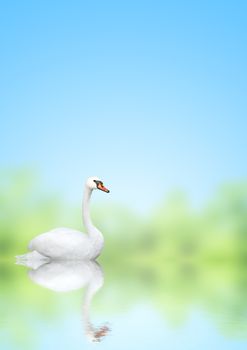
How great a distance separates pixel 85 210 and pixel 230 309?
921 cm

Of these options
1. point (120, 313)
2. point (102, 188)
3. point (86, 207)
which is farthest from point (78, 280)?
point (86, 207)

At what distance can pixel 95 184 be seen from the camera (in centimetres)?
1616

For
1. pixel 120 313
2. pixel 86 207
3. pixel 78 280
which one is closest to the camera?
pixel 120 313

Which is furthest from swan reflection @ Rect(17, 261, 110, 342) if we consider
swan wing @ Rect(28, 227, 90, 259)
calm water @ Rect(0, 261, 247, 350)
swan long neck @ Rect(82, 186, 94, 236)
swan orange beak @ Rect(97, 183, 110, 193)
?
swan orange beak @ Rect(97, 183, 110, 193)

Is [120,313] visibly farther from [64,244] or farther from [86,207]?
[86,207]

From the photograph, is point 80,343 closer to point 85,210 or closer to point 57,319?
point 57,319

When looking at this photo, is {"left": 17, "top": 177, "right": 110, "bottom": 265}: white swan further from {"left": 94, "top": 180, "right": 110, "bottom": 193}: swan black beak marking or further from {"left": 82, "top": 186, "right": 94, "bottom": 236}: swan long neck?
{"left": 94, "top": 180, "right": 110, "bottom": 193}: swan black beak marking

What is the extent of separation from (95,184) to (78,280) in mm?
5962

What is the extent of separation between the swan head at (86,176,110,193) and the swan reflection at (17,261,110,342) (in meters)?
1.96

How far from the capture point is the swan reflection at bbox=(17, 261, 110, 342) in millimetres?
5654

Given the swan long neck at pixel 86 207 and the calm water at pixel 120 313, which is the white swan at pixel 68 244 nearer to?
the swan long neck at pixel 86 207

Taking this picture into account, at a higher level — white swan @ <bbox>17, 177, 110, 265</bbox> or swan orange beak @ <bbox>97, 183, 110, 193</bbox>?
swan orange beak @ <bbox>97, 183, 110, 193</bbox>

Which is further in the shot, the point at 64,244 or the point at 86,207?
the point at 86,207

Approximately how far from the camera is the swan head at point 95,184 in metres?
16.1
